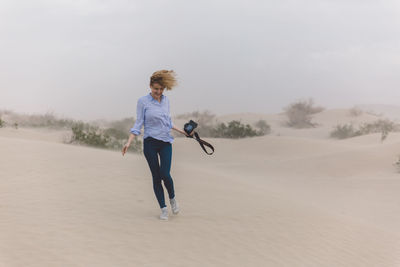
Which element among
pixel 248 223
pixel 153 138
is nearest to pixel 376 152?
pixel 248 223

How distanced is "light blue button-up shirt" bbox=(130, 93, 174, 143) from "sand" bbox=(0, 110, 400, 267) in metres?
1.30

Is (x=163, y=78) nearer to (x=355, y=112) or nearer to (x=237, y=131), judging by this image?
(x=237, y=131)

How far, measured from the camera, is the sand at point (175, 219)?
199 inches

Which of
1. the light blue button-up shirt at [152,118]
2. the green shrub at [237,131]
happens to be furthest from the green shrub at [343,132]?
the light blue button-up shirt at [152,118]

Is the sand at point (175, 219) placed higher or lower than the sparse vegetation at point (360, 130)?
lower

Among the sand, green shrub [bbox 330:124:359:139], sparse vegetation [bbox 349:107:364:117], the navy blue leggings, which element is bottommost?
the sand

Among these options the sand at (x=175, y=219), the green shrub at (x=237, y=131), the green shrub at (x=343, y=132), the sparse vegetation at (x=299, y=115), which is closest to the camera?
the sand at (x=175, y=219)

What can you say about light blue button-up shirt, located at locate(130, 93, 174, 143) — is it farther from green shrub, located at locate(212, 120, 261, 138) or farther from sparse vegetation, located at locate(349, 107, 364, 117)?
sparse vegetation, located at locate(349, 107, 364, 117)

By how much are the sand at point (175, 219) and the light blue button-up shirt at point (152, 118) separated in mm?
1297

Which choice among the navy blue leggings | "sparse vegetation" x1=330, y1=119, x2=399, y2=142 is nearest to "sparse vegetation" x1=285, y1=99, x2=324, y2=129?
"sparse vegetation" x1=330, y1=119, x2=399, y2=142

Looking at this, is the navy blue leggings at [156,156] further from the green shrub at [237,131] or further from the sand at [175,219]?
the green shrub at [237,131]

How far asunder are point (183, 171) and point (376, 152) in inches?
365

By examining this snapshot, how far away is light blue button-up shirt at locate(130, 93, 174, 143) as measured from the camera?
5.94 metres

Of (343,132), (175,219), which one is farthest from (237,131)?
(175,219)
